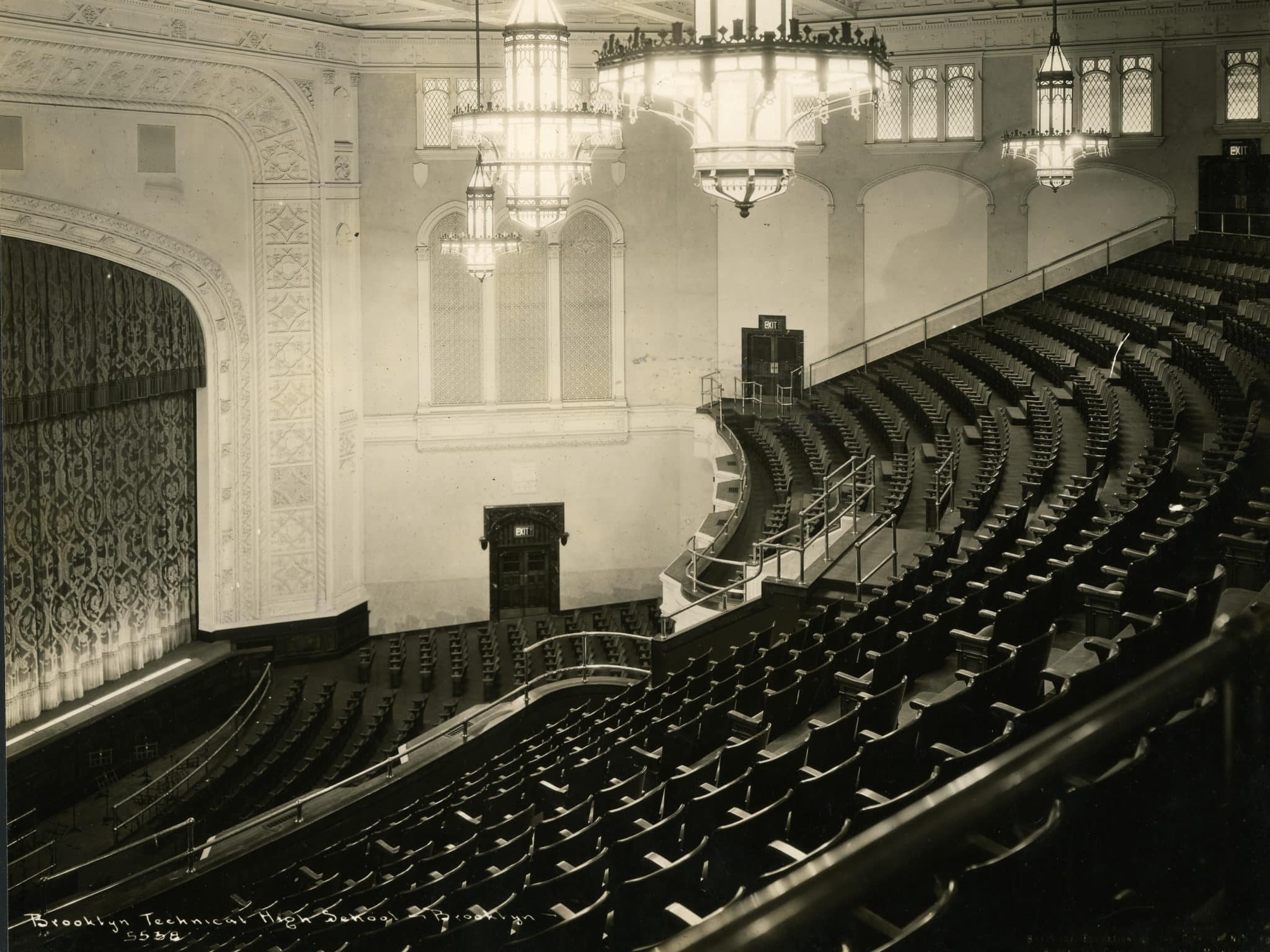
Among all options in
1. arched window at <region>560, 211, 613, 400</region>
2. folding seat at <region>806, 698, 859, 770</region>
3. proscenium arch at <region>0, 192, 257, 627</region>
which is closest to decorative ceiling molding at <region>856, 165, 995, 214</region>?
arched window at <region>560, 211, 613, 400</region>

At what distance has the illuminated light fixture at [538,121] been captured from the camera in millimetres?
6082

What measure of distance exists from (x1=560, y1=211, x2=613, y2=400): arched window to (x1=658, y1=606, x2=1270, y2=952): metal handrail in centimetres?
1687

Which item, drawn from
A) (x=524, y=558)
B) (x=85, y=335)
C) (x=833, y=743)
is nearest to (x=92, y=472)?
(x=85, y=335)

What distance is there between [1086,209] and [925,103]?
263cm

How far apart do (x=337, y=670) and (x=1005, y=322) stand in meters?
9.58

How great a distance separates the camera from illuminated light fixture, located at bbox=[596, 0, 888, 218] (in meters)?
4.33

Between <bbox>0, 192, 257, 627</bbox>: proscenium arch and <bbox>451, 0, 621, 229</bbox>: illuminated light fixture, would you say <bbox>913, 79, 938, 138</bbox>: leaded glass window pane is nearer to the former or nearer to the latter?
<bbox>0, 192, 257, 627</bbox>: proscenium arch

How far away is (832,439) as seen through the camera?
15609 mm

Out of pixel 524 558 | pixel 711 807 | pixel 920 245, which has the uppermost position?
pixel 920 245

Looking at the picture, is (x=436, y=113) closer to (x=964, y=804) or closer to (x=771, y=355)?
(x=771, y=355)

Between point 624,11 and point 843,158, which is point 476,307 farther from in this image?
point 843,158

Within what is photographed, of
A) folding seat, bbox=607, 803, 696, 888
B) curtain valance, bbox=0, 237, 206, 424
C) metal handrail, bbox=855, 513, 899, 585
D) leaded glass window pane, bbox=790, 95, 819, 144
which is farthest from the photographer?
curtain valance, bbox=0, 237, 206, 424

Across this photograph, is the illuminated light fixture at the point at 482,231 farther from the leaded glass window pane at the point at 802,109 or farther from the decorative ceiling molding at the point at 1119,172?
the decorative ceiling molding at the point at 1119,172

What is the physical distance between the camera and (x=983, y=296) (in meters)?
17.2
